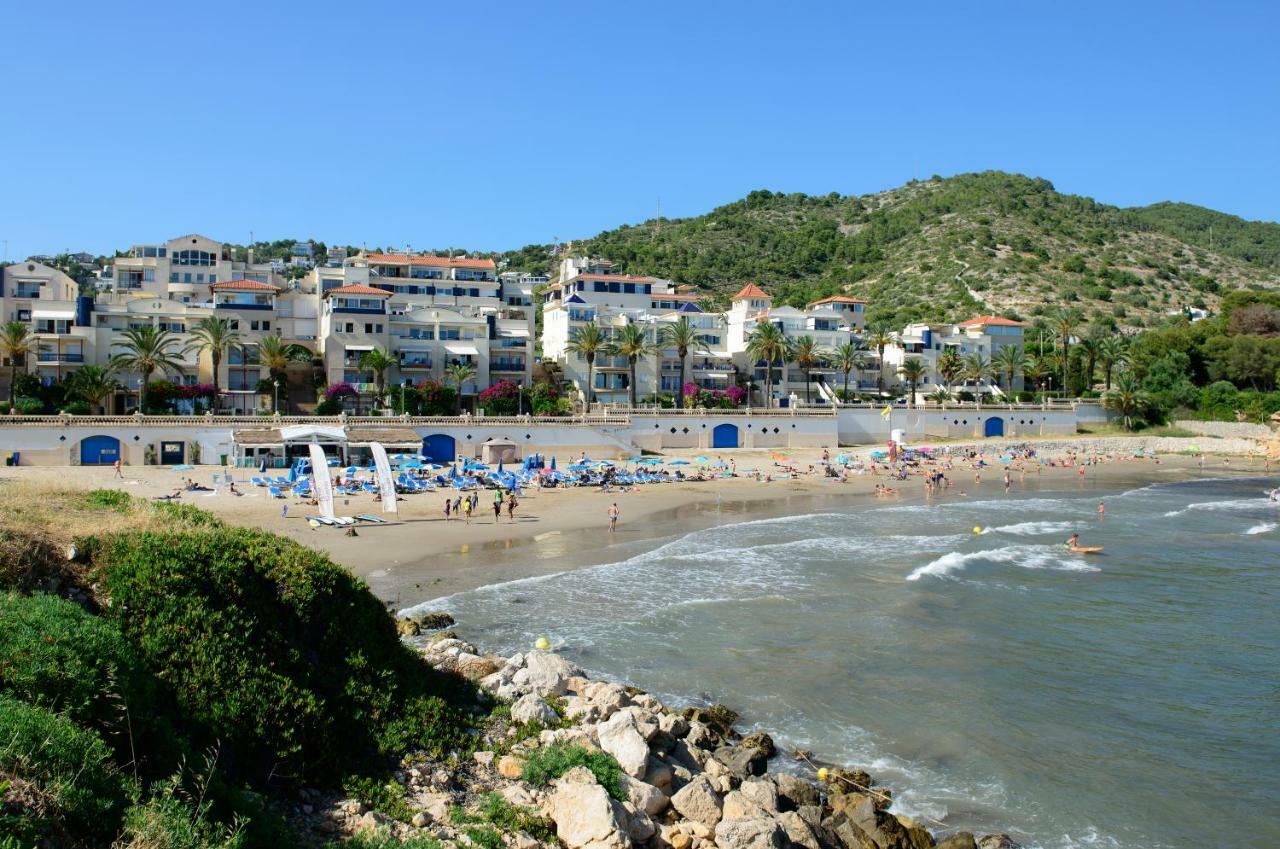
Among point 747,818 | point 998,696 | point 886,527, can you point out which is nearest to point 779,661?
point 998,696

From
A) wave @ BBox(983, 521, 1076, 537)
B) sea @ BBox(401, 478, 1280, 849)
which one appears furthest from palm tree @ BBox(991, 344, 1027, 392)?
sea @ BBox(401, 478, 1280, 849)

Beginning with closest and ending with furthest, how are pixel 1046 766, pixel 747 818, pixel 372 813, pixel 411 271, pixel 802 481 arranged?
pixel 372 813 → pixel 747 818 → pixel 1046 766 → pixel 802 481 → pixel 411 271

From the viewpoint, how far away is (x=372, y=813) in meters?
11.9

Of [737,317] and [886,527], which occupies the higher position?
[737,317]

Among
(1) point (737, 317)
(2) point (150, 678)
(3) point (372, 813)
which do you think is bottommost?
(3) point (372, 813)

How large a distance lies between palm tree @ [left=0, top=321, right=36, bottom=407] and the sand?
13.8 m

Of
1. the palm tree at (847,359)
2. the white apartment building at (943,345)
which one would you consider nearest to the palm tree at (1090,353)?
the white apartment building at (943,345)

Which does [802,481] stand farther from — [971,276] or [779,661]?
[971,276]

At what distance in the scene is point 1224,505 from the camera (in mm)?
50719

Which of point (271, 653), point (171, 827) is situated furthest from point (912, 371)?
point (171, 827)

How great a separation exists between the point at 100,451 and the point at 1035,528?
4698 centimetres

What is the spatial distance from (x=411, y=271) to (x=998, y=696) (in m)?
69.7

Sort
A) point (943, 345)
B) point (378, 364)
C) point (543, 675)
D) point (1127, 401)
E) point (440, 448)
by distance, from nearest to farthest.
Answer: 1. point (543, 675)
2. point (440, 448)
3. point (378, 364)
4. point (1127, 401)
5. point (943, 345)

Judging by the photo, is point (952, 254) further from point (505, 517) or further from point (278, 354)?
point (505, 517)
